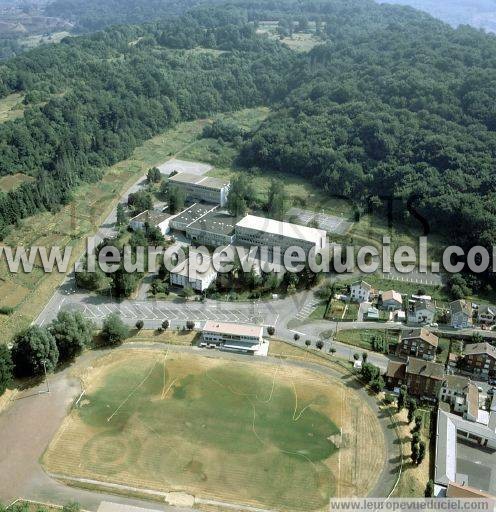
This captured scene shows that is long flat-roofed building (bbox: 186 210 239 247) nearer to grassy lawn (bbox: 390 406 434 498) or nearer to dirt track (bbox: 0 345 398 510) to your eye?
dirt track (bbox: 0 345 398 510)

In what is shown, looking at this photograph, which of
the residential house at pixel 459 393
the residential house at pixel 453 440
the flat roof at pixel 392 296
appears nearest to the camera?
the residential house at pixel 453 440

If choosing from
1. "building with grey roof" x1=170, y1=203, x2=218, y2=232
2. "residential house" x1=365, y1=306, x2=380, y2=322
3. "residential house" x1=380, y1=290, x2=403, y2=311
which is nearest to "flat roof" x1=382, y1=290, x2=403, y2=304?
"residential house" x1=380, y1=290, x2=403, y2=311

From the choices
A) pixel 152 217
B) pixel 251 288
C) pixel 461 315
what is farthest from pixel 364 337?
pixel 152 217

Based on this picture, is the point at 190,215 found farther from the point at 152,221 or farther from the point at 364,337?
the point at 364,337

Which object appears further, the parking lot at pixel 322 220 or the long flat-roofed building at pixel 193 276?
the parking lot at pixel 322 220

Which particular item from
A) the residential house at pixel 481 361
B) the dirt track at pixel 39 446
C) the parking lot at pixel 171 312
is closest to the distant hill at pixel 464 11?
the residential house at pixel 481 361

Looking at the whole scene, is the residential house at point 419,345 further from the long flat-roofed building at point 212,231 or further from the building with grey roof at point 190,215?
the building with grey roof at point 190,215

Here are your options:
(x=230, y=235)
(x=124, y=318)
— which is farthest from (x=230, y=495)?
(x=230, y=235)
